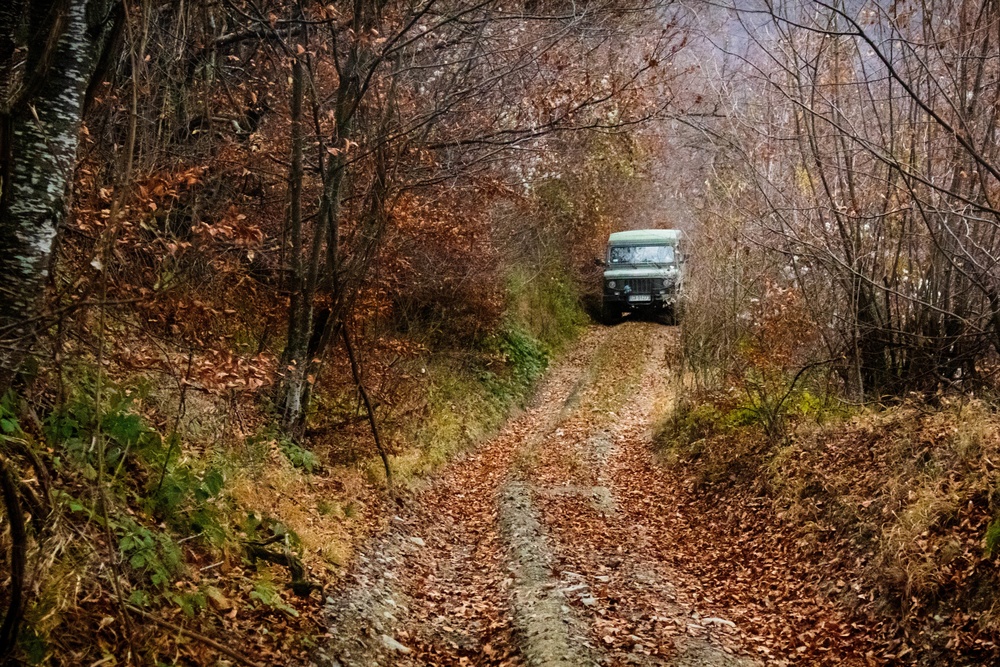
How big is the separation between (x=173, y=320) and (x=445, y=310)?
8.45 metres

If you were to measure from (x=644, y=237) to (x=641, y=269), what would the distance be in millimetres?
973

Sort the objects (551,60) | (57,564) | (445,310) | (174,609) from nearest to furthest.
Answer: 1. (57,564)
2. (174,609)
3. (551,60)
4. (445,310)

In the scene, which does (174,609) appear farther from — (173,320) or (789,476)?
(789,476)

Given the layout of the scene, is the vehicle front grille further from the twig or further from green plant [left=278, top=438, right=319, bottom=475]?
the twig

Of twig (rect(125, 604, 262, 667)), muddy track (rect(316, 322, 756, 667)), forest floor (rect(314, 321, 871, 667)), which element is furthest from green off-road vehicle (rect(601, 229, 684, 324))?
twig (rect(125, 604, 262, 667))

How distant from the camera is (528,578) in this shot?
23.3 feet

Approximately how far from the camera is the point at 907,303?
9.20 m

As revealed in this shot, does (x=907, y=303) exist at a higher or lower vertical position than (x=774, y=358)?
higher

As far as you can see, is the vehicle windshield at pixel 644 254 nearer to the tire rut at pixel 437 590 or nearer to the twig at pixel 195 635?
the tire rut at pixel 437 590

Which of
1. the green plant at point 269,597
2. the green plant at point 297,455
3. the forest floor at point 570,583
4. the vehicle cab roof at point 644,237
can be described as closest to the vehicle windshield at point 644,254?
the vehicle cab roof at point 644,237

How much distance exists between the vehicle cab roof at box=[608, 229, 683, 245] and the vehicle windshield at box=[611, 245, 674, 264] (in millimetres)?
151

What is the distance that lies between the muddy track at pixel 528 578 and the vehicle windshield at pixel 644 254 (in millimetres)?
11169

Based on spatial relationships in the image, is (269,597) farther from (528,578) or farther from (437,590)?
(528,578)

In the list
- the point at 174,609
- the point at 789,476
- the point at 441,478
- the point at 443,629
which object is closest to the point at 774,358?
the point at 789,476
